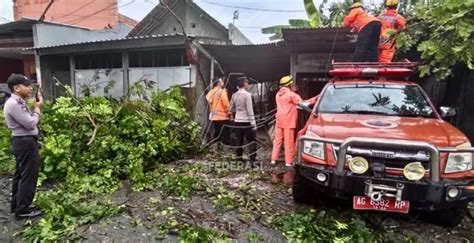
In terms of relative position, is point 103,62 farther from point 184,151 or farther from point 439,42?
point 439,42

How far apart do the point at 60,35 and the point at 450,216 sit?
16.2m

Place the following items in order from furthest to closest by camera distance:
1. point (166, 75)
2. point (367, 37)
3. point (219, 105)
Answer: point (166, 75)
point (219, 105)
point (367, 37)

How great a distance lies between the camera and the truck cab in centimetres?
302

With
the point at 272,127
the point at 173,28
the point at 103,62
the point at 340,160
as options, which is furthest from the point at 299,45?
the point at 173,28

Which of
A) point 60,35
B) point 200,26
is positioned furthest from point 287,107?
point 60,35

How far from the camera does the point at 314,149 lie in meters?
3.47

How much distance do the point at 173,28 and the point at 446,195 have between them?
1461 centimetres

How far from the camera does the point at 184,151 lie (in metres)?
6.85

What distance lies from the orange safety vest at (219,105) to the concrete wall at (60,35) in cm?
1080

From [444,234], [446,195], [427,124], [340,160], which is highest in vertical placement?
[427,124]

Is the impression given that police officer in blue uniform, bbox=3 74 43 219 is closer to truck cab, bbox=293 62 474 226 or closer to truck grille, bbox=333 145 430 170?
truck cab, bbox=293 62 474 226

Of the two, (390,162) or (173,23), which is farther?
(173,23)

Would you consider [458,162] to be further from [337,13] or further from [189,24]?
[189,24]

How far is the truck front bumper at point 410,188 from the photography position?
298 cm
